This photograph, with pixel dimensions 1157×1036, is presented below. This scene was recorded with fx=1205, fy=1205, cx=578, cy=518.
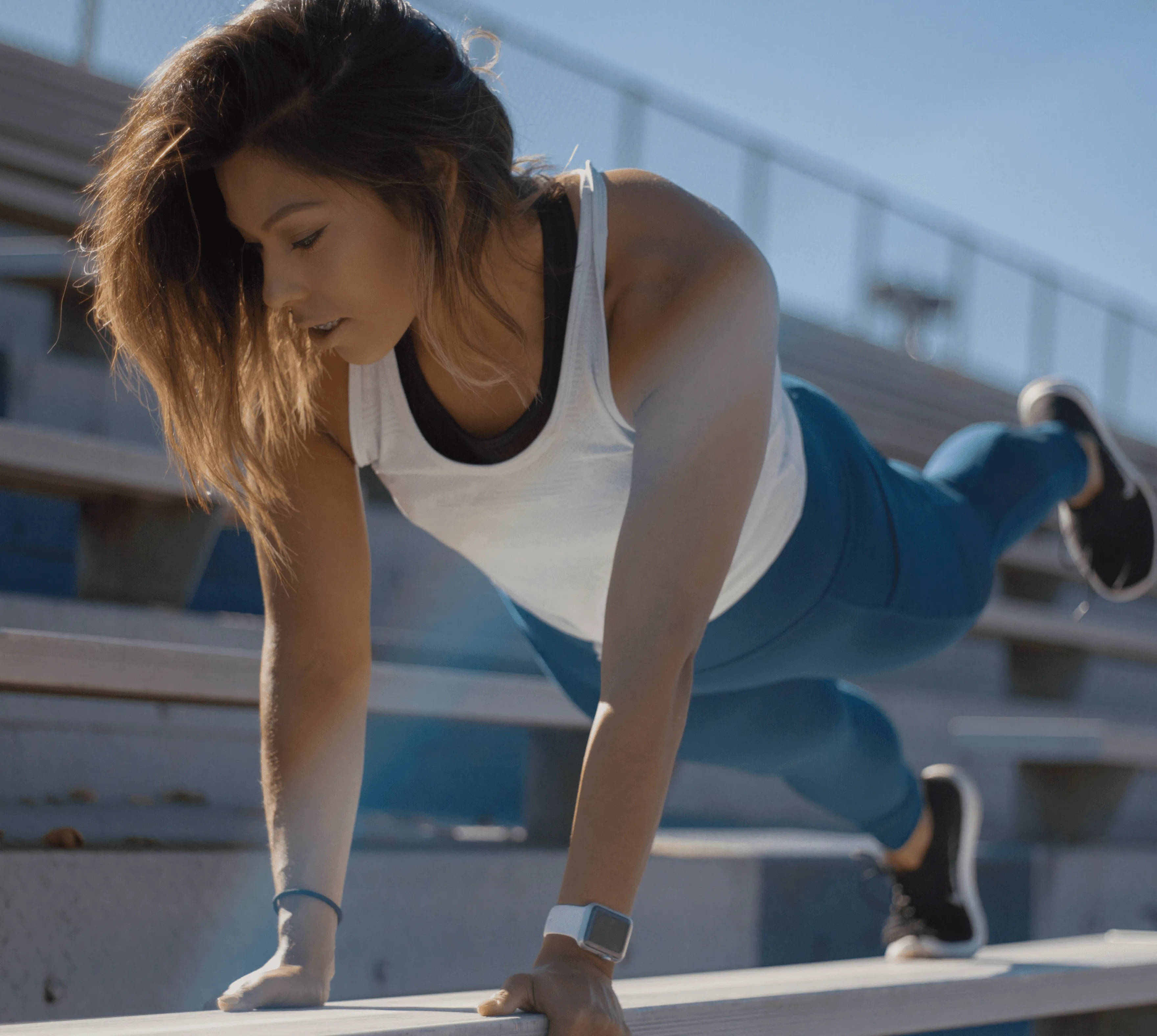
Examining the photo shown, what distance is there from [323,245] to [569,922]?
0.47m

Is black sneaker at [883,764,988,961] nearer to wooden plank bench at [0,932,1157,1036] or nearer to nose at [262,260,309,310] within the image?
wooden plank bench at [0,932,1157,1036]

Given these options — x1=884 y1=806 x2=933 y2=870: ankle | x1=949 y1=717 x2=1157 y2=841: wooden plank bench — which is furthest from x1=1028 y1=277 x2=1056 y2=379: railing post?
x1=884 y1=806 x2=933 y2=870: ankle

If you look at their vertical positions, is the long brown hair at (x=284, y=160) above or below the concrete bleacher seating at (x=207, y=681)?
above

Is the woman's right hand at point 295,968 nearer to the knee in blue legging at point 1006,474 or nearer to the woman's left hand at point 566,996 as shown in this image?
the woman's left hand at point 566,996

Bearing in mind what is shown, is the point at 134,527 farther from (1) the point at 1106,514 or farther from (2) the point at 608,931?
(1) the point at 1106,514

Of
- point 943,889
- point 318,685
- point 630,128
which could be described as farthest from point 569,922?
point 630,128

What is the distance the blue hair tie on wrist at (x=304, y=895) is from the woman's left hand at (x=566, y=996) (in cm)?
20

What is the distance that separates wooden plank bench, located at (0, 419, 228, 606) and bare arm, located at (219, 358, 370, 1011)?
2.37 feet

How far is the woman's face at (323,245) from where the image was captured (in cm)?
80

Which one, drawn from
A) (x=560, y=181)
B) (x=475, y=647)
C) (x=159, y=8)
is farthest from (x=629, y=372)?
(x=159, y=8)

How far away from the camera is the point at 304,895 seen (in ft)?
2.81

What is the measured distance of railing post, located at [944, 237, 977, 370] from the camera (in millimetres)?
6359

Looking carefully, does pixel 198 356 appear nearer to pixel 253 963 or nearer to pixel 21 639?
pixel 21 639

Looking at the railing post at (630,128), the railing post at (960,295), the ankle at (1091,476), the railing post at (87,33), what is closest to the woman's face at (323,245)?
the ankle at (1091,476)
